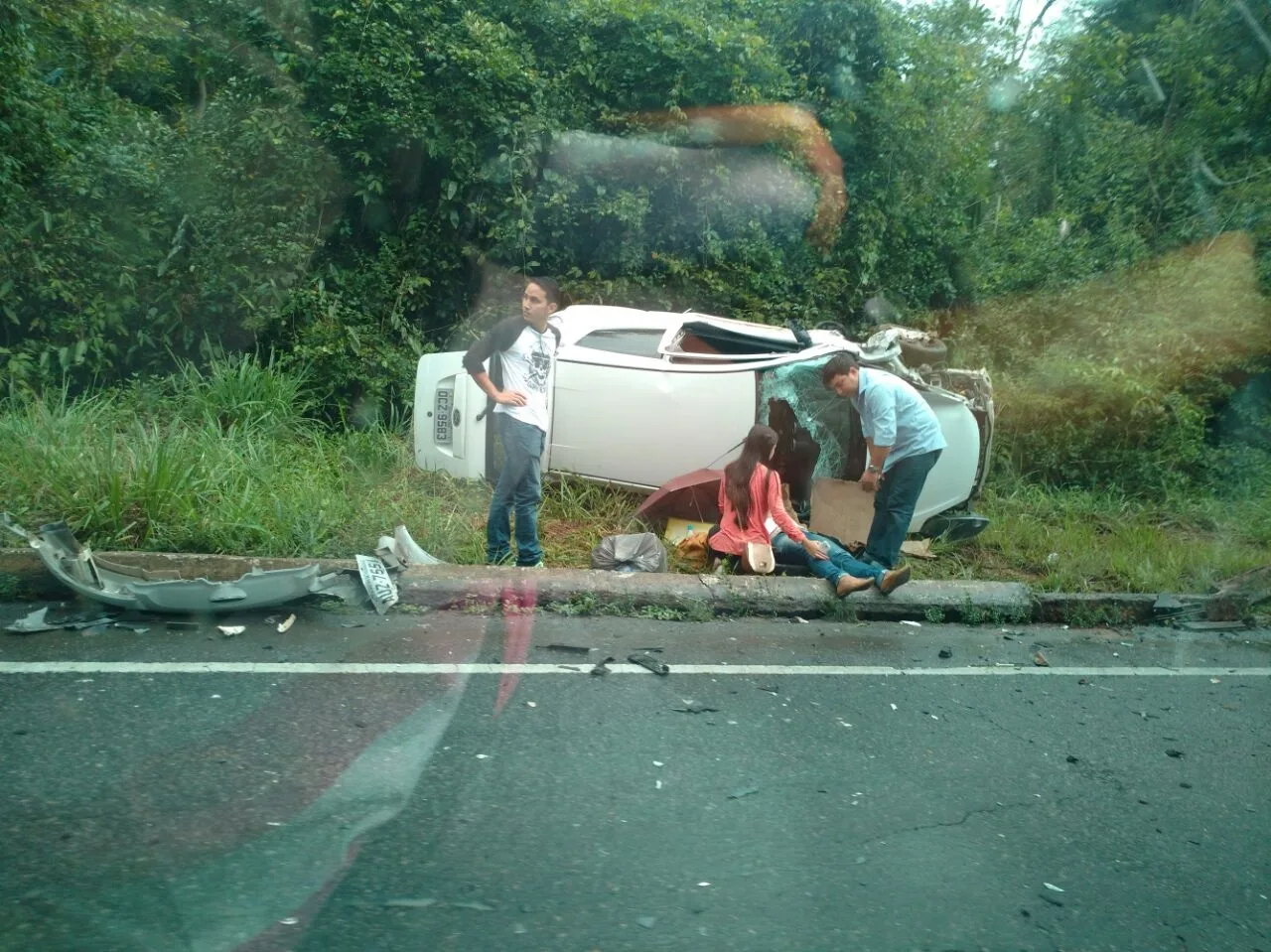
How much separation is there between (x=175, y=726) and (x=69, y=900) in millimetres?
1133

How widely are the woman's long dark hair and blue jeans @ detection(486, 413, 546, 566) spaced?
4.08ft

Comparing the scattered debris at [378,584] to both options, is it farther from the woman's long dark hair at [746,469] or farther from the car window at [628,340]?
the car window at [628,340]

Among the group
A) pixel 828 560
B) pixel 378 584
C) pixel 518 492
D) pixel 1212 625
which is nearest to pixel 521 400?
pixel 518 492

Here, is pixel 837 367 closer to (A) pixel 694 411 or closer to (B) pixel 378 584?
(A) pixel 694 411

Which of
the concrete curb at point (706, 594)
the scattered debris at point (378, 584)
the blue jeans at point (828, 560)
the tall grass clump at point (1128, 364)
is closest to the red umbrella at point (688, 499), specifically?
the blue jeans at point (828, 560)

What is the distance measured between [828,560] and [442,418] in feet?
9.93

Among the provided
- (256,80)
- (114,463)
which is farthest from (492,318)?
(114,463)

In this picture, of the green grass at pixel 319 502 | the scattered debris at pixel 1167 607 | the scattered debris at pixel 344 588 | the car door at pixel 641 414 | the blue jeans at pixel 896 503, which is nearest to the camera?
the scattered debris at pixel 344 588

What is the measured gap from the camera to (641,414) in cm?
754

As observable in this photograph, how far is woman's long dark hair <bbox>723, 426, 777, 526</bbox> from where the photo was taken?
22.3 feet

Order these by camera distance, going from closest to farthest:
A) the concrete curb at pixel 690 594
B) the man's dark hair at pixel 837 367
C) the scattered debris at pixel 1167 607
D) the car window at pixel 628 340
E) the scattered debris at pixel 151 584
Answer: the scattered debris at pixel 151 584 < the concrete curb at pixel 690 594 < the man's dark hair at pixel 837 367 < the scattered debris at pixel 1167 607 < the car window at pixel 628 340

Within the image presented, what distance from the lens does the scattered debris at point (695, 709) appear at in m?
4.42

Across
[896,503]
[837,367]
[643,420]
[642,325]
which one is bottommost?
[896,503]

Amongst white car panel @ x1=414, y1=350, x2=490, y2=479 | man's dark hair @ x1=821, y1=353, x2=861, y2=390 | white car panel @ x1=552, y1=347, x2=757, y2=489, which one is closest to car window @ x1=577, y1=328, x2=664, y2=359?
white car panel @ x1=552, y1=347, x2=757, y2=489
